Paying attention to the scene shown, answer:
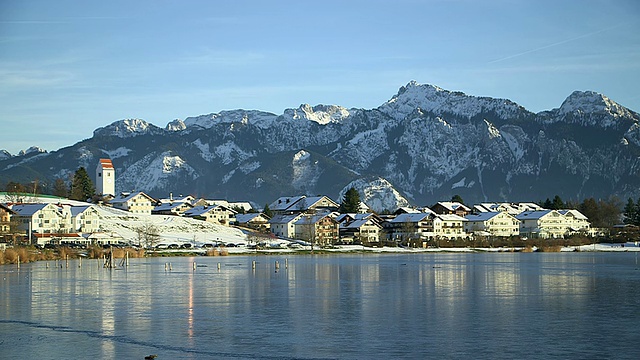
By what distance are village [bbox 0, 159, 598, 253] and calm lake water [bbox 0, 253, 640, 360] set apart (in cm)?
6192

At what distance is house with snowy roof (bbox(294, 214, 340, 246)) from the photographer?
146 m

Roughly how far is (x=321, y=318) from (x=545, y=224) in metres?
153

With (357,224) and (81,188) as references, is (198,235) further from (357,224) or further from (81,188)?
(81,188)

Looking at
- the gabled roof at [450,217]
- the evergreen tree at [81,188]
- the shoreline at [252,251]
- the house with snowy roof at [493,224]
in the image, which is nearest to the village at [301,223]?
the house with snowy roof at [493,224]

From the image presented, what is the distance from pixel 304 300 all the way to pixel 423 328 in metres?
12.8

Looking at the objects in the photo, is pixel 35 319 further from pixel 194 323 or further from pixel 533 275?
pixel 533 275

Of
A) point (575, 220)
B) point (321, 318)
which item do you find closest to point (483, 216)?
point (575, 220)

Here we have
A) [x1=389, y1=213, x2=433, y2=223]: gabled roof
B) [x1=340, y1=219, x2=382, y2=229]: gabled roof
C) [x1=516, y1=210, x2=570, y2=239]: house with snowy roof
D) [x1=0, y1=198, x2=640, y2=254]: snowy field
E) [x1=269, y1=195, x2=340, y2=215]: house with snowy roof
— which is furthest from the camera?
[x1=269, y1=195, x2=340, y2=215]: house with snowy roof

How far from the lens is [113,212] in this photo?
14425cm

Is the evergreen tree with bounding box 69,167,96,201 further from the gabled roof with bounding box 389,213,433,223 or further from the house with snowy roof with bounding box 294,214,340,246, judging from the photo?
the gabled roof with bounding box 389,213,433,223

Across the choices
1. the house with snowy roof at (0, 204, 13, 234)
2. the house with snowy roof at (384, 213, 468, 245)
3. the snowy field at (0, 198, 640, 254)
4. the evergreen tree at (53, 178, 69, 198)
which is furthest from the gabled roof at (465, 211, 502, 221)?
the house with snowy roof at (0, 204, 13, 234)

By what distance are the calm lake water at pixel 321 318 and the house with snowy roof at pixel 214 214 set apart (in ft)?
327

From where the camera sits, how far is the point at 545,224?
180 metres

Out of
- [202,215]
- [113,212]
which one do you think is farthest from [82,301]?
[202,215]
